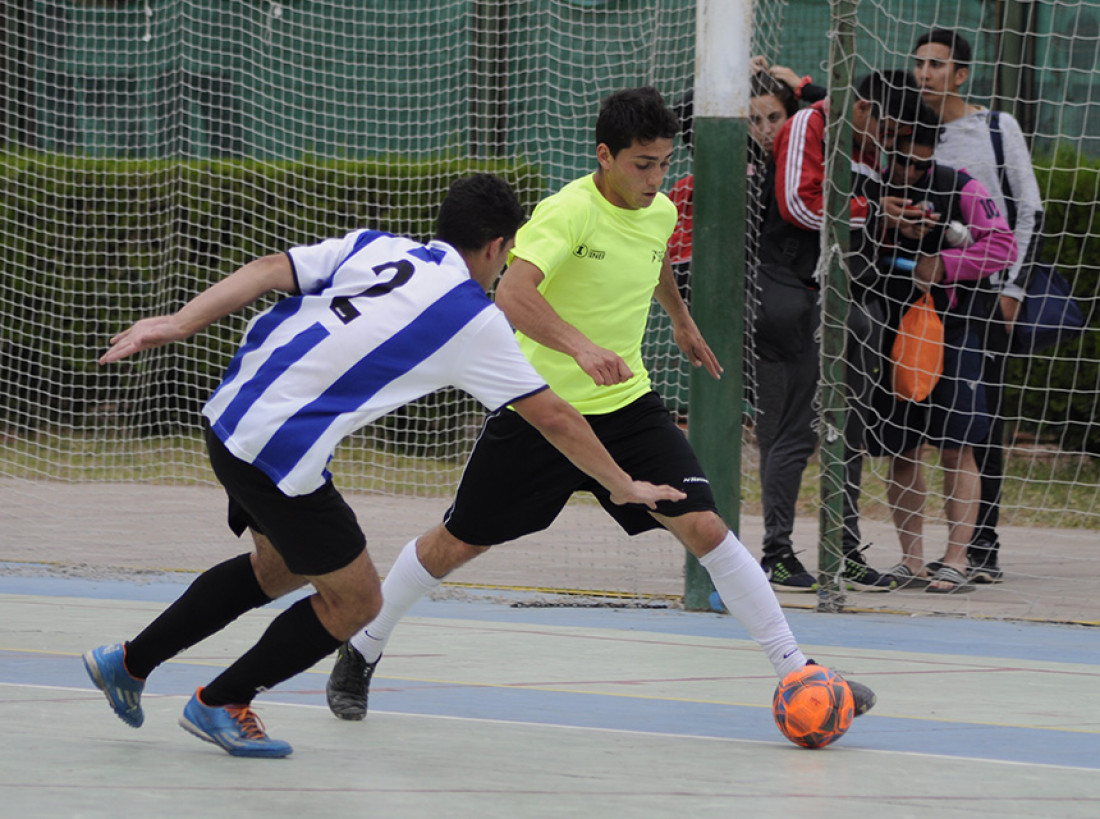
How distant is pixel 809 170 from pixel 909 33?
2.11 metres

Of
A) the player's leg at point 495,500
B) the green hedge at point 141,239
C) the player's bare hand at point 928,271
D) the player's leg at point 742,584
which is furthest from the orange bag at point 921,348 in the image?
the green hedge at point 141,239

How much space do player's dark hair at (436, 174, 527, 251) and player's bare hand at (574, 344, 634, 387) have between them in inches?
18.7

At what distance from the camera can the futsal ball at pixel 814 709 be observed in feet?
14.6

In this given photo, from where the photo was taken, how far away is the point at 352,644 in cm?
488

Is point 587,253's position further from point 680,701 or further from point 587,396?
point 680,701

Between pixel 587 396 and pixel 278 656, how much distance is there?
1.45 m

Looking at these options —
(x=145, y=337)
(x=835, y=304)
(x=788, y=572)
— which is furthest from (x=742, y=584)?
(x=788, y=572)

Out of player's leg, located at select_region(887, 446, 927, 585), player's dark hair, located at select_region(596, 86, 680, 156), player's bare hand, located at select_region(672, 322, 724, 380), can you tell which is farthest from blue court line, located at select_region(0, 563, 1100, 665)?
player's dark hair, located at select_region(596, 86, 680, 156)

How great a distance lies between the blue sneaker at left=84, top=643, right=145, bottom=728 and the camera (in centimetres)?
445

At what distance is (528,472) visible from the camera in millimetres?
5215

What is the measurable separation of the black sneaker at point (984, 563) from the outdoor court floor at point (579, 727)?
87cm

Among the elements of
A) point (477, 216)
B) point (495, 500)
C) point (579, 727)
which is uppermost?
point (477, 216)

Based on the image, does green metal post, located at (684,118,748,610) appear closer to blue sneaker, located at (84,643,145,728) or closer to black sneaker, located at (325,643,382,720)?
black sneaker, located at (325,643,382,720)

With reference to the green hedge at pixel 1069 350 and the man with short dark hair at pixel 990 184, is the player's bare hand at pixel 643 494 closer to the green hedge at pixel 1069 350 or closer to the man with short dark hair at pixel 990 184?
the man with short dark hair at pixel 990 184
